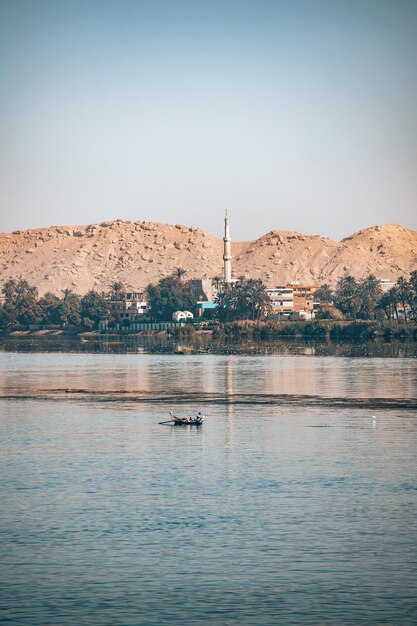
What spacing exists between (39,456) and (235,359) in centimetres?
7157

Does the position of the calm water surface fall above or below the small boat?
below

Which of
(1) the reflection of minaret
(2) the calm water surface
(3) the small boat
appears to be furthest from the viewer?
(3) the small boat

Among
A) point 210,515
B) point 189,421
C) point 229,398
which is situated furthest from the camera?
point 229,398

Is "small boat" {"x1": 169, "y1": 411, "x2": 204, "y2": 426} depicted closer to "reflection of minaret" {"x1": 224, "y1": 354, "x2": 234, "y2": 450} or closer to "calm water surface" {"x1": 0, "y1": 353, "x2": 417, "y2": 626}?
"calm water surface" {"x1": 0, "y1": 353, "x2": 417, "y2": 626}

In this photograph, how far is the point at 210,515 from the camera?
2859cm

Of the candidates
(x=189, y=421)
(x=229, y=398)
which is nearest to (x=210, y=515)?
(x=189, y=421)

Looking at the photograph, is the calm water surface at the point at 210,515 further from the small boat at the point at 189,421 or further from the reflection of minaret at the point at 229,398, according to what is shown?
the small boat at the point at 189,421

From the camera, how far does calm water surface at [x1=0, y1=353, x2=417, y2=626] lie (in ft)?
70.0

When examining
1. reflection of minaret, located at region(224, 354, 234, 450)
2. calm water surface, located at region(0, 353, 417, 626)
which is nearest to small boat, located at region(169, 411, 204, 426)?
calm water surface, located at region(0, 353, 417, 626)

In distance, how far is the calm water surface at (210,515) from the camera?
70.0ft

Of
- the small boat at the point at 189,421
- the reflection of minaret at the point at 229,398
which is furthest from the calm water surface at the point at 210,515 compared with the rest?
the small boat at the point at 189,421

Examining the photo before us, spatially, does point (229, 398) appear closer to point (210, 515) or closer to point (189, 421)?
point (189, 421)

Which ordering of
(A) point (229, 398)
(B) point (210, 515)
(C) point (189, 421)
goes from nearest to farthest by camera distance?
(B) point (210, 515), (C) point (189, 421), (A) point (229, 398)

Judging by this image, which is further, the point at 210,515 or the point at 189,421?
the point at 189,421
